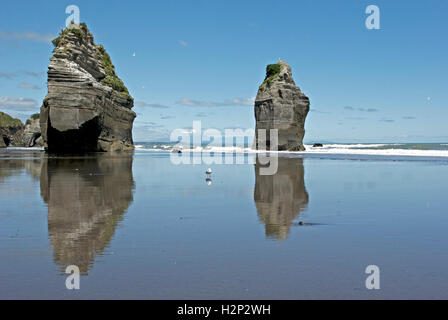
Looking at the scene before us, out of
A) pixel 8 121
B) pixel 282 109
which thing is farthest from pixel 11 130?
pixel 282 109

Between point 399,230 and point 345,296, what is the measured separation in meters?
4.58

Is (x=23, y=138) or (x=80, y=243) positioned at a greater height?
(x=23, y=138)

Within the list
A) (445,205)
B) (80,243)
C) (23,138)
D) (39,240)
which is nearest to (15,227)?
(39,240)

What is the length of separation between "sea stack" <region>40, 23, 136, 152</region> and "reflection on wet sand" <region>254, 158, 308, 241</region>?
→ 134 feet

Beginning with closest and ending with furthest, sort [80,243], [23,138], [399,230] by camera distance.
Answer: [80,243] → [399,230] → [23,138]

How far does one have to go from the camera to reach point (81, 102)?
183 ft

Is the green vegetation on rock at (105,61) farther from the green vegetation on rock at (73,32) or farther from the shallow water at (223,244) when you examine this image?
the shallow water at (223,244)

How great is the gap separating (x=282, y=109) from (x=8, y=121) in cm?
10985

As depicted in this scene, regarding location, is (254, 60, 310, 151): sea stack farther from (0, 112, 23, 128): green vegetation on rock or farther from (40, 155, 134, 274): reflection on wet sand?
(0, 112, 23, 128): green vegetation on rock

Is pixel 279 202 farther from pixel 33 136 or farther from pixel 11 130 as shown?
pixel 11 130

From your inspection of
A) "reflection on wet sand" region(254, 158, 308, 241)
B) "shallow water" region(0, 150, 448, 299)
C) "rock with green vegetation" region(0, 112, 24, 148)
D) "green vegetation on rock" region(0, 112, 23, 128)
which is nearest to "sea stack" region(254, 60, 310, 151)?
"reflection on wet sand" region(254, 158, 308, 241)

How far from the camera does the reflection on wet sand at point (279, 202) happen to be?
9.63m
